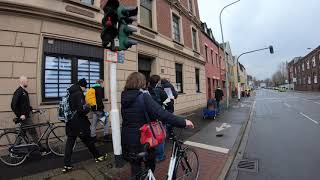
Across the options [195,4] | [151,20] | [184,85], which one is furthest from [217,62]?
[151,20]

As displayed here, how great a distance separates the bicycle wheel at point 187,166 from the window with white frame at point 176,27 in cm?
1236

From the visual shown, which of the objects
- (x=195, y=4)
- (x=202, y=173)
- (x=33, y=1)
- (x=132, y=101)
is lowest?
(x=202, y=173)

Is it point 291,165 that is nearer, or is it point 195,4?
point 291,165

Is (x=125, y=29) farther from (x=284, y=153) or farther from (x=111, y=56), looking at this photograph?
(x=284, y=153)

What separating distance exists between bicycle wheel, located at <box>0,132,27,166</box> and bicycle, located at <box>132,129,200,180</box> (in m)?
3.63

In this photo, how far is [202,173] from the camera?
536cm

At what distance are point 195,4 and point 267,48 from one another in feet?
38.4

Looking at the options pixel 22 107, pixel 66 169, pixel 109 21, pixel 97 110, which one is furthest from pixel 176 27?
pixel 66 169

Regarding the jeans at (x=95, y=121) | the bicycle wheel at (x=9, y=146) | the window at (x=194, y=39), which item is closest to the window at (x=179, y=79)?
the window at (x=194, y=39)

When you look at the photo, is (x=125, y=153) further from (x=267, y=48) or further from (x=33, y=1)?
(x=267, y=48)

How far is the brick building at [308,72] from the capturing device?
58.1m

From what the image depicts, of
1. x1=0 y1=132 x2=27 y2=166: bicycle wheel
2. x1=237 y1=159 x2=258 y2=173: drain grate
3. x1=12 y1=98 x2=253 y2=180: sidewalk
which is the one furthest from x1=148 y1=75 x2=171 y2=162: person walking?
x1=0 y1=132 x2=27 y2=166: bicycle wheel

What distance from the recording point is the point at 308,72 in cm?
6519

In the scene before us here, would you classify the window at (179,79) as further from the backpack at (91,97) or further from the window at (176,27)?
the backpack at (91,97)
